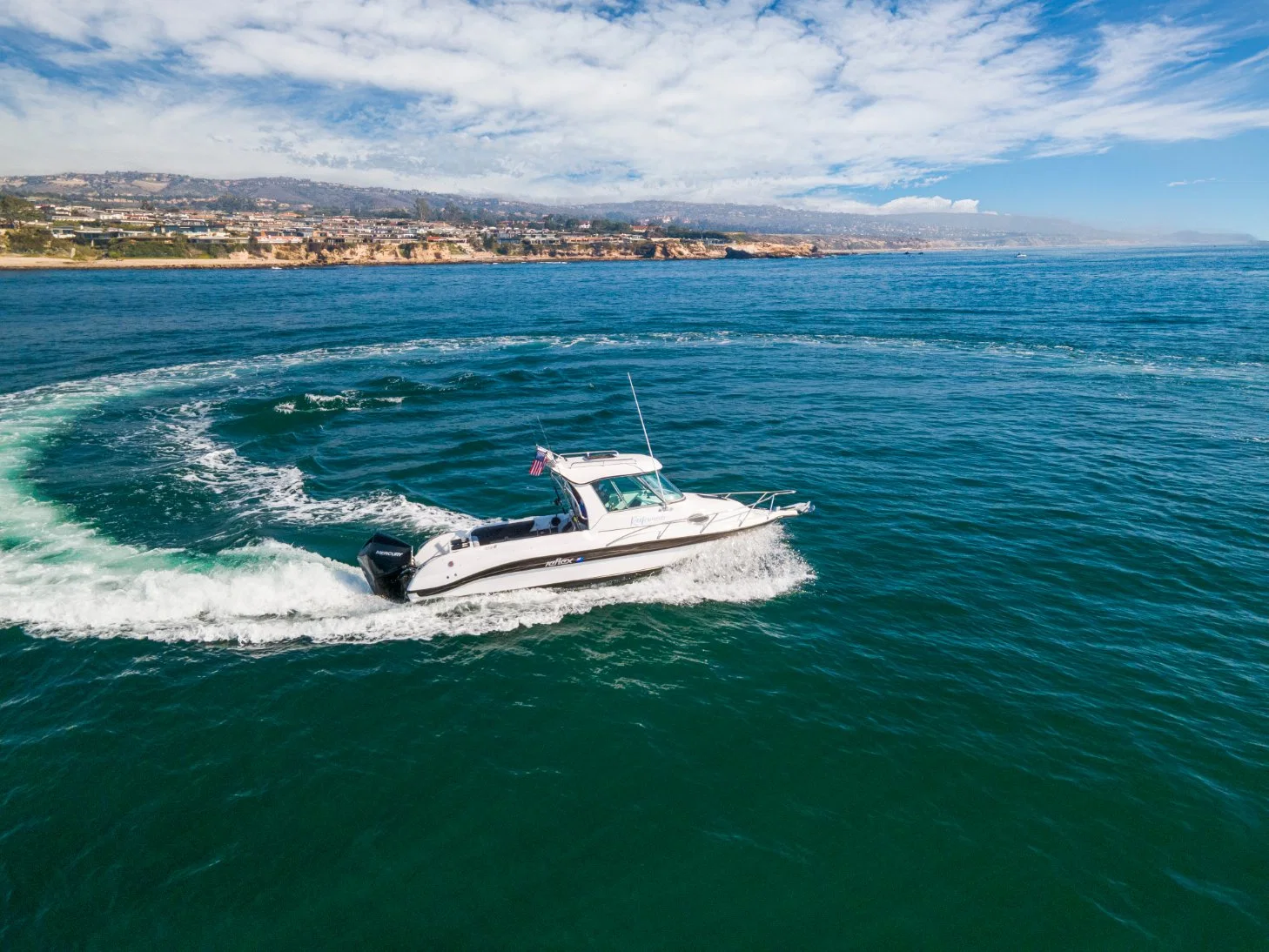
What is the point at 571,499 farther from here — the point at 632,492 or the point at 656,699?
the point at 656,699

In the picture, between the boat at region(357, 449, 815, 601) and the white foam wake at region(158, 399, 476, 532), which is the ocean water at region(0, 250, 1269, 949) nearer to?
the white foam wake at region(158, 399, 476, 532)

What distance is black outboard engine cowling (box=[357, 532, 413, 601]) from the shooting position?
1695 centimetres

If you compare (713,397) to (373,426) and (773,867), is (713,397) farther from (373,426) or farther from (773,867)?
(773,867)

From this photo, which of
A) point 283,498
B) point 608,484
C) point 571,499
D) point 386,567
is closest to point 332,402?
point 283,498

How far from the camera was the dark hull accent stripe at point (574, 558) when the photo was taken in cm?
1719

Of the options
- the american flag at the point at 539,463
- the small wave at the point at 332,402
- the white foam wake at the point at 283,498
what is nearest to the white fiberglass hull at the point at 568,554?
the american flag at the point at 539,463

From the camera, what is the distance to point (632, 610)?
1744 cm

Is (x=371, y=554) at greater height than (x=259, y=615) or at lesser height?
greater

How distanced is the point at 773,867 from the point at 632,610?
7.83m

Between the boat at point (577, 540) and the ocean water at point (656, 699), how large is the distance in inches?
25.4

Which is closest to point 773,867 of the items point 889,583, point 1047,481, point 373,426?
point 889,583

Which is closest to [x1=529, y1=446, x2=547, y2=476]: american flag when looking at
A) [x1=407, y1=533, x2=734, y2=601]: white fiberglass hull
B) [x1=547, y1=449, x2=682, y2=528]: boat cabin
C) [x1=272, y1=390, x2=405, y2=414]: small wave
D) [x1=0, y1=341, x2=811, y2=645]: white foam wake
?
[x1=547, y1=449, x2=682, y2=528]: boat cabin

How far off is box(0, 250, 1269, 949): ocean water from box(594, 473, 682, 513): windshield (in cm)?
222

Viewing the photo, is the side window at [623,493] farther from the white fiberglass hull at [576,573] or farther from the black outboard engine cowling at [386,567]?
the black outboard engine cowling at [386,567]
